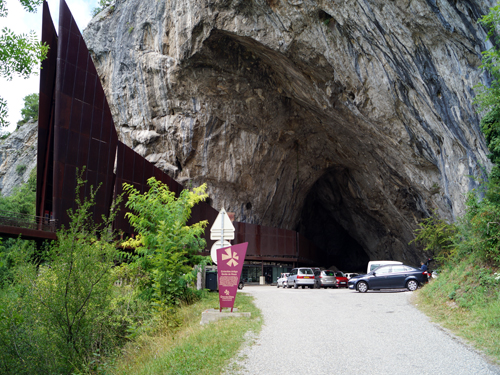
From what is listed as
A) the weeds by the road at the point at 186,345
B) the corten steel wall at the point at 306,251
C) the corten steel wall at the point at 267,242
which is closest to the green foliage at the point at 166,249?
the weeds by the road at the point at 186,345

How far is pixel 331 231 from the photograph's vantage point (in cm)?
5494

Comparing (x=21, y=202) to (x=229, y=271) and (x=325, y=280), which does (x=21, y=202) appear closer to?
(x=325, y=280)

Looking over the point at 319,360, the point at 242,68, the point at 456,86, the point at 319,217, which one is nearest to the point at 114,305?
the point at 319,360

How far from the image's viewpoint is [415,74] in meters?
19.5

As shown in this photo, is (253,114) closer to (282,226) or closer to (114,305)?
(282,226)

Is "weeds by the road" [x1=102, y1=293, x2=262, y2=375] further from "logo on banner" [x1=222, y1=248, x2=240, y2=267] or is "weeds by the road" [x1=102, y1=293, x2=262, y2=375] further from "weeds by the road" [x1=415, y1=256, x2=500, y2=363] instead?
"weeds by the road" [x1=415, y1=256, x2=500, y2=363]

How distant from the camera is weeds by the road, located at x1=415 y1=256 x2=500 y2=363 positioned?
7.02 metres

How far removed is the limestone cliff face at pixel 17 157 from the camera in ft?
150

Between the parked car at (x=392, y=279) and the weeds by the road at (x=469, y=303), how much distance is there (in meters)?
4.35

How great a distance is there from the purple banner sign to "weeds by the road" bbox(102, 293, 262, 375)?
2.41 ft

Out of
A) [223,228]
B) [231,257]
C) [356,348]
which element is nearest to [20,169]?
[223,228]

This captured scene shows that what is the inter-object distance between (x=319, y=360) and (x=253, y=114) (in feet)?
92.3

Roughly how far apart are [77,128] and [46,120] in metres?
2.45

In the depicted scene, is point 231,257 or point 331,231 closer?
point 231,257
